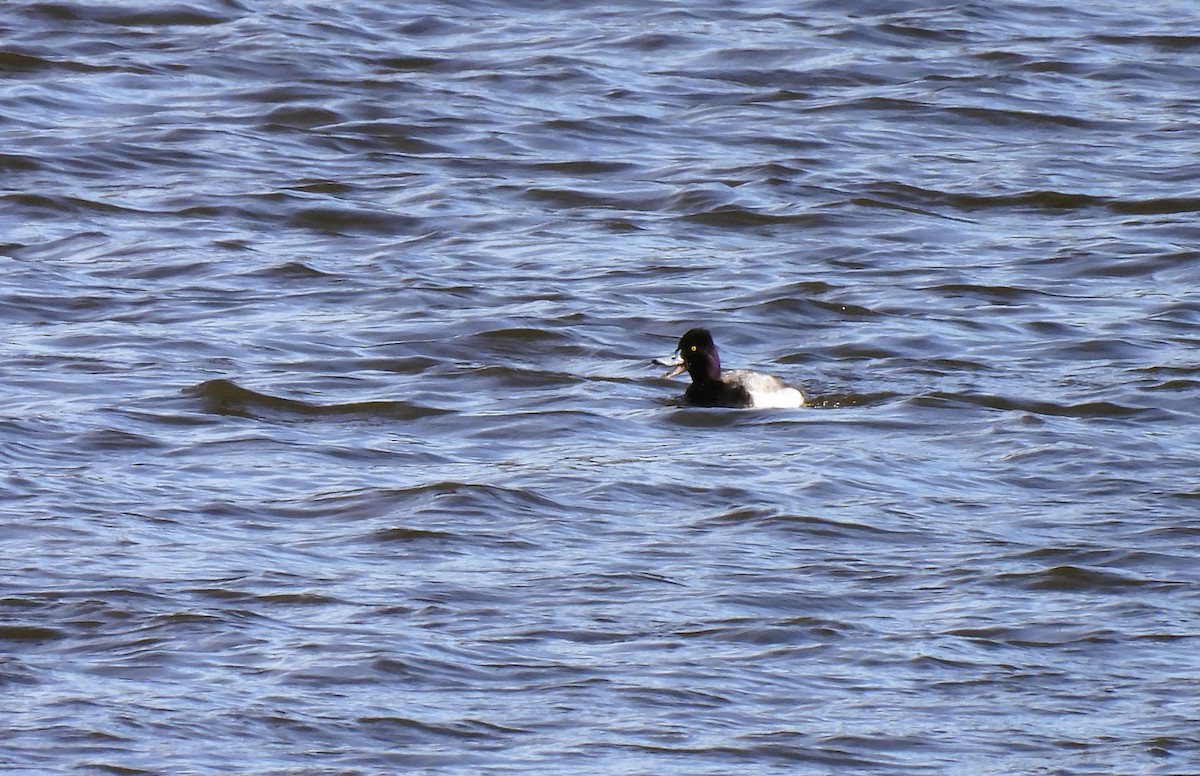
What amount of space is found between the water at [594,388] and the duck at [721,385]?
0.13 metres

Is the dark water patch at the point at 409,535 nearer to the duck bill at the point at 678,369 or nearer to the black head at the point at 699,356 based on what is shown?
the black head at the point at 699,356

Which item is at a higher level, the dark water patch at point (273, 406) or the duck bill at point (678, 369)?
the dark water patch at point (273, 406)

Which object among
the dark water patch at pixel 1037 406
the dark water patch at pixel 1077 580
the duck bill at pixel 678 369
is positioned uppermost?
the dark water patch at pixel 1077 580

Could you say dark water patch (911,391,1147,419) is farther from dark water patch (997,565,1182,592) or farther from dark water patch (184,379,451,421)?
dark water patch (997,565,1182,592)

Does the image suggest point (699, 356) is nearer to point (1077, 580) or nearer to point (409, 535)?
point (409, 535)

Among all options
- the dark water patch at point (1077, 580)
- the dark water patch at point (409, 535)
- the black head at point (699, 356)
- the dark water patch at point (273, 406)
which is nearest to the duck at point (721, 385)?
the black head at point (699, 356)

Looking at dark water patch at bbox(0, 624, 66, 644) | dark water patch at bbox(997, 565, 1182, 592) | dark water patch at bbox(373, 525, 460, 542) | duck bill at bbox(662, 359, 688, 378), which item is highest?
dark water patch at bbox(0, 624, 66, 644)

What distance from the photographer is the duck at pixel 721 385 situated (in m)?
11.2

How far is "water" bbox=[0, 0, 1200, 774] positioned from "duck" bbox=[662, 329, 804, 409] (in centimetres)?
13

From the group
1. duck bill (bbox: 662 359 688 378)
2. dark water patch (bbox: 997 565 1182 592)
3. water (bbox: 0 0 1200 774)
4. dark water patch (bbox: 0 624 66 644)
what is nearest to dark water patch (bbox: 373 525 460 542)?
water (bbox: 0 0 1200 774)

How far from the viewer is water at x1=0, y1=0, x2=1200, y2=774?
22.8 feet

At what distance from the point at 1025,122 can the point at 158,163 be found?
237 inches

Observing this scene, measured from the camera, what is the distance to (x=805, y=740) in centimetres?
671

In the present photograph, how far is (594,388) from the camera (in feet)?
37.7
